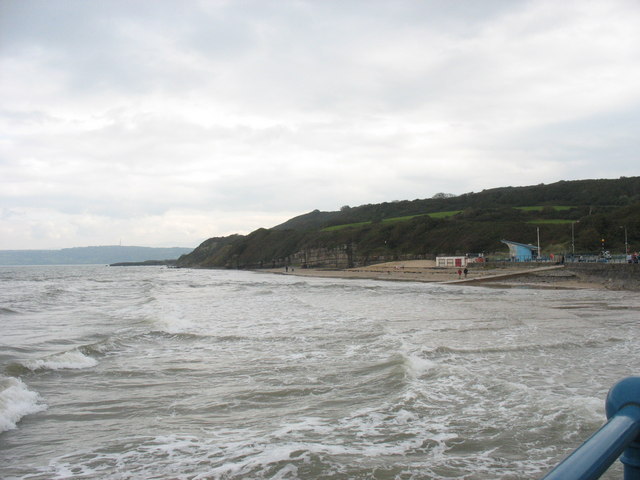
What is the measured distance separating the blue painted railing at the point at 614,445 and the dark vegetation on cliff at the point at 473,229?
70.3 meters

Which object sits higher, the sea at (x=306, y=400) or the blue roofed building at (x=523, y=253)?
the blue roofed building at (x=523, y=253)

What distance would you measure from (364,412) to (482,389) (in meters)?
2.28

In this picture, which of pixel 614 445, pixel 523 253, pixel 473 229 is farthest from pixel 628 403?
pixel 473 229

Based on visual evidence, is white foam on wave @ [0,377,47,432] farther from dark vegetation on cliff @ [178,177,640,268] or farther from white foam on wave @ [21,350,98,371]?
dark vegetation on cliff @ [178,177,640,268]

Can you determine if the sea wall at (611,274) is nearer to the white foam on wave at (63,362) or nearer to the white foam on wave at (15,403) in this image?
the white foam on wave at (63,362)

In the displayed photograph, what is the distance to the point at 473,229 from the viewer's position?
A: 89.2m

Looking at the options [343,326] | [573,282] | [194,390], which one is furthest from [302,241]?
[194,390]

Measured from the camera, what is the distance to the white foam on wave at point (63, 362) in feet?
34.1

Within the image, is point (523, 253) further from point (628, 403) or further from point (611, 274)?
point (628, 403)

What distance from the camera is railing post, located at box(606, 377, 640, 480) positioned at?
159cm

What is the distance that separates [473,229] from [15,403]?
87.1 metres

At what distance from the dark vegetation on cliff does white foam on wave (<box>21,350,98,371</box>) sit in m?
65.9

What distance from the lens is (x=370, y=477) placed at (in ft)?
16.2

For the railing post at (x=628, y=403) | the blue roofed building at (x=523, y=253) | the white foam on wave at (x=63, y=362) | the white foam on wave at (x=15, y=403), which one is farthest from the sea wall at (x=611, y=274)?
the railing post at (x=628, y=403)
